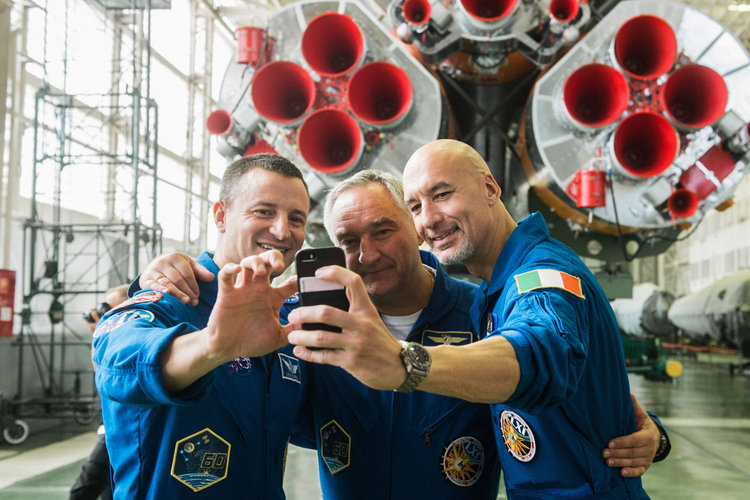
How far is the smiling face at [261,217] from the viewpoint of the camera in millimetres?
2125

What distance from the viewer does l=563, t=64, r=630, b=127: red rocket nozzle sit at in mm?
3898

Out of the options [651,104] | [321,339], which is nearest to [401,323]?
[321,339]

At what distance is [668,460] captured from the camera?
6.32m

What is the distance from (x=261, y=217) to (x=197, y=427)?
2.42 ft

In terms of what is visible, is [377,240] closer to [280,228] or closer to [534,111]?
[280,228]

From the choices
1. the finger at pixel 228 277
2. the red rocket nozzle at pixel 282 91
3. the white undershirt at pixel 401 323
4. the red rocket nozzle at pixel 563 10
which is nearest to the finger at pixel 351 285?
the finger at pixel 228 277

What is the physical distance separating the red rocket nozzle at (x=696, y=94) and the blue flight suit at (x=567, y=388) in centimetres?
255

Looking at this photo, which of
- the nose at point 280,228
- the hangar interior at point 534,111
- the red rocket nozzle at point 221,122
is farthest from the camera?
the red rocket nozzle at point 221,122

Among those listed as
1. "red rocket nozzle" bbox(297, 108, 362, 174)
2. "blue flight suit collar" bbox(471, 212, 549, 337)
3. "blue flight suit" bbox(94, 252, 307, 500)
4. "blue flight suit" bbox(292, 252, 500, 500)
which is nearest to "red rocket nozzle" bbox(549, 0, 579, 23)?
"red rocket nozzle" bbox(297, 108, 362, 174)

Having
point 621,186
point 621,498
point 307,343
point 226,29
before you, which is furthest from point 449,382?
point 226,29

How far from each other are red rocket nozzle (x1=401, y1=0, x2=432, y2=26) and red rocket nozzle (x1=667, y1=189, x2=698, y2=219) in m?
2.01

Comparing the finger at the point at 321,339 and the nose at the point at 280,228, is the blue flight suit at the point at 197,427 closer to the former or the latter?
the nose at the point at 280,228

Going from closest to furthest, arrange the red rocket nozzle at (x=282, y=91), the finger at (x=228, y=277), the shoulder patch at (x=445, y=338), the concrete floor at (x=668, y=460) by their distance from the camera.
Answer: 1. the finger at (x=228, y=277)
2. the shoulder patch at (x=445, y=338)
3. the red rocket nozzle at (x=282, y=91)
4. the concrete floor at (x=668, y=460)

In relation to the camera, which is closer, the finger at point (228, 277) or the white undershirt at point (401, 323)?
the finger at point (228, 277)
